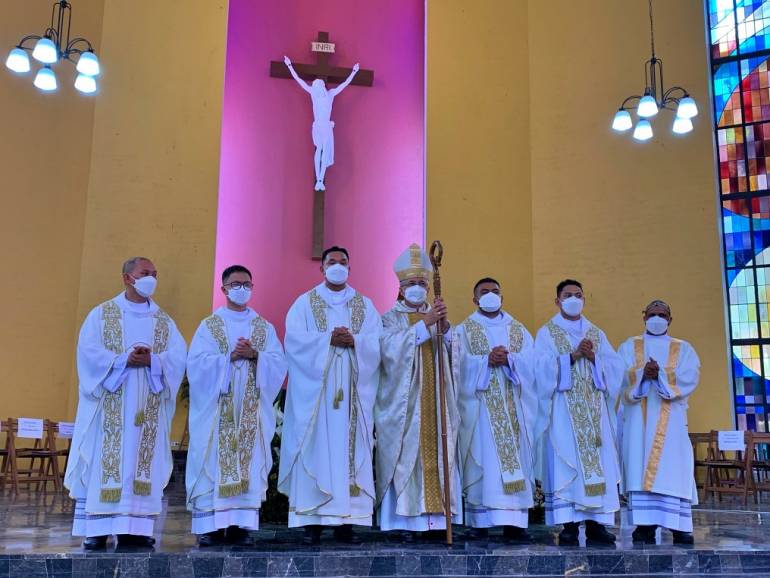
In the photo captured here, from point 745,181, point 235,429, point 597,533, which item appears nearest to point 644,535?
point 597,533

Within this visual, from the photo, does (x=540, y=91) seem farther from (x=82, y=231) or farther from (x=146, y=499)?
(x=146, y=499)

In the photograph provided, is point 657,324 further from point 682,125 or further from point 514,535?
point 682,125

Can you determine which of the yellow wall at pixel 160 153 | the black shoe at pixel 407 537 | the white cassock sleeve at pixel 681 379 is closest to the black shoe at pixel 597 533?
the white cassock sleeve at pixel 681 379

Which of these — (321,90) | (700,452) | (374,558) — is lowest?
(374,558)

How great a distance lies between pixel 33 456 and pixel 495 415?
239 inches

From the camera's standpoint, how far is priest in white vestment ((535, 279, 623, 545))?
5559mm

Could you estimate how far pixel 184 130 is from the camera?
34.1 feet

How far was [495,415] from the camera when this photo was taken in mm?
5715

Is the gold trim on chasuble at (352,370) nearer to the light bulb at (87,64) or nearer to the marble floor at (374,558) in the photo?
the marble floor at (374,558)

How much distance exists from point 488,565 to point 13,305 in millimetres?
7476

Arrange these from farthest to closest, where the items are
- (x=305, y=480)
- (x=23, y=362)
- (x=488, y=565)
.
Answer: (x=23, y=362), (x=305, y=480), (x=488, y=565)

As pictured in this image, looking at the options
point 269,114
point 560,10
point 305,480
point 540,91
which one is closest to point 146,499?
point 305,480

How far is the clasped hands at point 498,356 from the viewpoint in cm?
570

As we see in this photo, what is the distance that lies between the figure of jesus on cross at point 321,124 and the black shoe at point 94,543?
6100 millimetres
